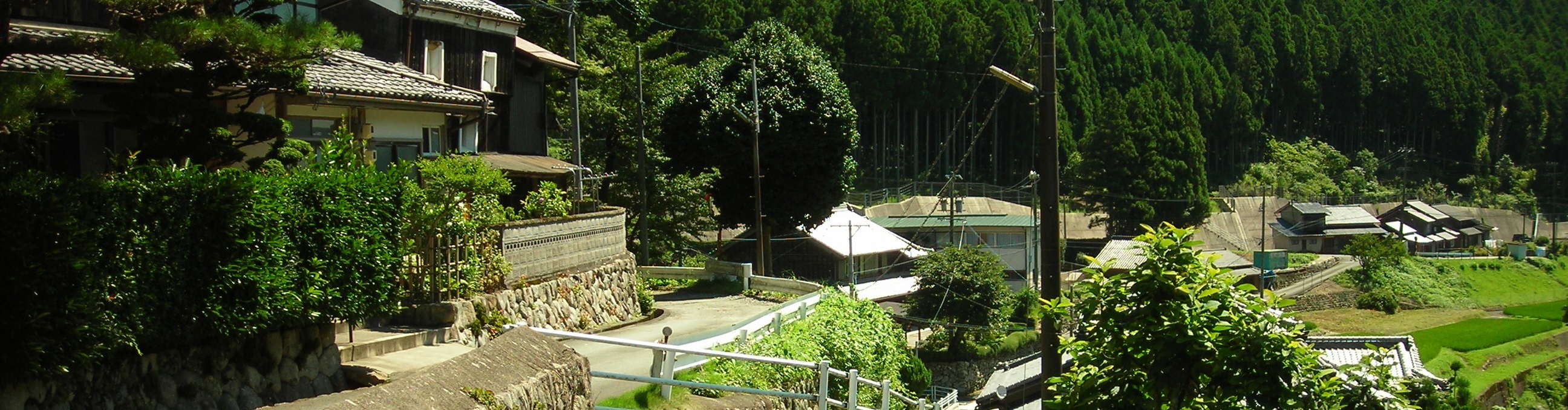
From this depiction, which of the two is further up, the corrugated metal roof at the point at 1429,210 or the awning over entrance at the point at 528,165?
the awning over entrance at the point at 528,165

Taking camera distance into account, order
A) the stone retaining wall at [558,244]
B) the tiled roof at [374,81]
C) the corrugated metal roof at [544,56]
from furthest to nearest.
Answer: the corrugated metal roof at [544,56] < the stone retaining wall at [558,244] < the tiled roof at [374,81]

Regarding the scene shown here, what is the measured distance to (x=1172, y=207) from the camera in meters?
69.4

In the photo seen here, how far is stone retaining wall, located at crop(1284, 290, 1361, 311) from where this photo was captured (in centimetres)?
6500

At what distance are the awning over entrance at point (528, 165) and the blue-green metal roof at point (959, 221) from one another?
2375 centimetres

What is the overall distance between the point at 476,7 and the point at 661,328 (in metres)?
9.15

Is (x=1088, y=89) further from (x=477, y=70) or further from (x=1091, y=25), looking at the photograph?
(x=477, y=70)

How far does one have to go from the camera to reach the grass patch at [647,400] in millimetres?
13719

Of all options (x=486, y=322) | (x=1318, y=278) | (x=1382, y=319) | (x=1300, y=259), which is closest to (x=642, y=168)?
(x=486, y=322)

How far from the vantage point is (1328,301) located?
6575cm

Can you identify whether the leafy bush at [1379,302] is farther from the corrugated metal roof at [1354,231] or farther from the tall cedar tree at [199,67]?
the tall cedar tree at [199,67]

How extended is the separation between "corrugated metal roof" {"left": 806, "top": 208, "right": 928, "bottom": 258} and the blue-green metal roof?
4882mm

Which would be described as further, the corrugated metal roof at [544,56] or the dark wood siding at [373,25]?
the corrugated metal roof at [544,56]

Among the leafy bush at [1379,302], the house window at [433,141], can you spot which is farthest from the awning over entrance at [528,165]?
the leafy bush at [1379,302]

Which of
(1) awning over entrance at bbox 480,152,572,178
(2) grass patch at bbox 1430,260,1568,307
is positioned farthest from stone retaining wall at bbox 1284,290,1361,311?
(1) awning over entrance at bbox 480,152,572,178
